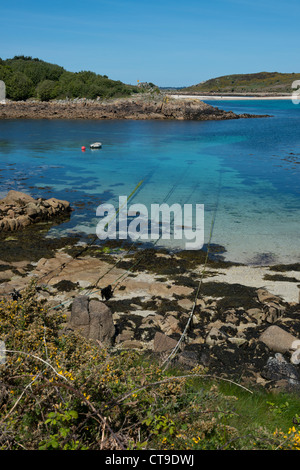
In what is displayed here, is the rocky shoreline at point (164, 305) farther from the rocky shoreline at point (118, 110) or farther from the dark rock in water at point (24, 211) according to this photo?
the rocky shoreline at point (118, 110)

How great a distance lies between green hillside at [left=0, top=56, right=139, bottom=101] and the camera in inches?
3297

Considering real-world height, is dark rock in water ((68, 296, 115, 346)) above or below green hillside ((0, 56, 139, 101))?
below

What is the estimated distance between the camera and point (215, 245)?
14.6 m

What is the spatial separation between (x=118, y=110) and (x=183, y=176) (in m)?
49.4

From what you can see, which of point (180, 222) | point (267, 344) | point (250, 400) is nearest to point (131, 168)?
point (180, 222)

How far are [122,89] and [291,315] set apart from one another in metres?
83.7

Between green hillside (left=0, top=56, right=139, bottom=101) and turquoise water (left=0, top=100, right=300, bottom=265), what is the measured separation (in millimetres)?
34852
